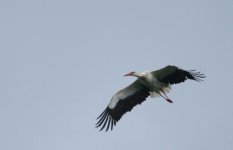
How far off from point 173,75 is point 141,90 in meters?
1.09

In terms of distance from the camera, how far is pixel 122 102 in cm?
2222

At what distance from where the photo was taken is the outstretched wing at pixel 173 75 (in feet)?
69.4

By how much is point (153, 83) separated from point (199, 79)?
4.02 feet

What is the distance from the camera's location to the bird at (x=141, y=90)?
21312mm

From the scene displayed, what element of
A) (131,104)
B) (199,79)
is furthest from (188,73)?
(131,104)

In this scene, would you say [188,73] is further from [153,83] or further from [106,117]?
[106,117]

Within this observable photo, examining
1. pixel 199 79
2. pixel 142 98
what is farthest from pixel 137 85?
pixel 199 79

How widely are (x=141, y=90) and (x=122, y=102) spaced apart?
615 mm

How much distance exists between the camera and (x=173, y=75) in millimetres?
21422

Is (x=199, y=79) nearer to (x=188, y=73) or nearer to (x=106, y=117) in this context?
(x=188, y=73)

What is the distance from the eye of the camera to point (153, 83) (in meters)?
21.5

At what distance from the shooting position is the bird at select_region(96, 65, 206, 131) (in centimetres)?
2131

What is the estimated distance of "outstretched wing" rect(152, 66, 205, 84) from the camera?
21.2 metres

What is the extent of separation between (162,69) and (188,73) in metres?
0.66
